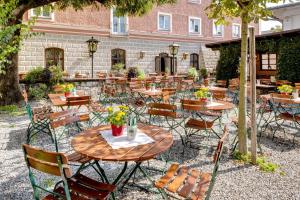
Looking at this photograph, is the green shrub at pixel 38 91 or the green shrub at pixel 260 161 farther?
the green shrub at pixel 38 91

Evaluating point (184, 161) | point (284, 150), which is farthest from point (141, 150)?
point (284, 150)

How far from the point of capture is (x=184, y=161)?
15.1 ft

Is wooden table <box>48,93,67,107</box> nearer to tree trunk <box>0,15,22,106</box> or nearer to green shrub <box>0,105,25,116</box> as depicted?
green shrub <box>0,105,25,116</box>

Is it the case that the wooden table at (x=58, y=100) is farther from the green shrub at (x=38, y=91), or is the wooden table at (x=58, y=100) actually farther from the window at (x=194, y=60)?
the window at (x=194, y=60)

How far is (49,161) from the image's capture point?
2256mm

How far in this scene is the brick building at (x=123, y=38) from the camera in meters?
17.8

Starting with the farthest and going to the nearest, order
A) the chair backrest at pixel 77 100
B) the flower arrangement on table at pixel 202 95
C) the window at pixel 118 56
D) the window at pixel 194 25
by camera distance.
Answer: the window at pixel 194 25 < the window at pixel 118 56 < the chair backrest at pixel 77 100 < the flower arrangement on table at pixel 202 95

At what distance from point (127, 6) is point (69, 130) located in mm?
7737

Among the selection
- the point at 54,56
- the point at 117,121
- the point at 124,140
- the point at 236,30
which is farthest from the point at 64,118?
the point at 236,30

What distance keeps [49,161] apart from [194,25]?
23538mm

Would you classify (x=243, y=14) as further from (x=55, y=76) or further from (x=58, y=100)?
(x=55, y=76)

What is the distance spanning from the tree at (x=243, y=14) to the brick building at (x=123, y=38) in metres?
13.2

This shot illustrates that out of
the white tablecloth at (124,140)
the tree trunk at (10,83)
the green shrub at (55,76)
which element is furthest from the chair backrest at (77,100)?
the green shrub at (55,76)

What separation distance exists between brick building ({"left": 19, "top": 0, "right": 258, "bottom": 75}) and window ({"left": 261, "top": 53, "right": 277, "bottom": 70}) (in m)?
8.32
